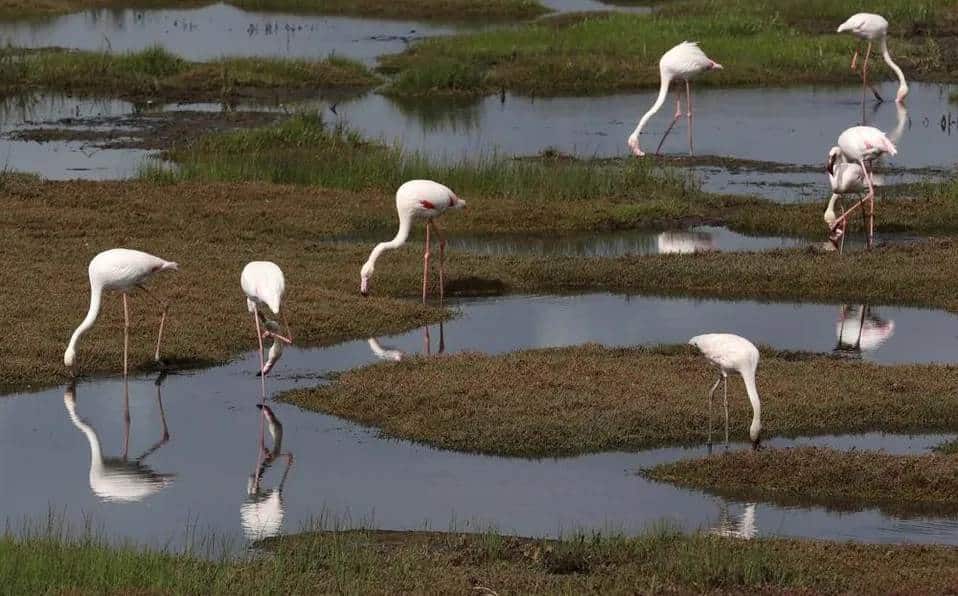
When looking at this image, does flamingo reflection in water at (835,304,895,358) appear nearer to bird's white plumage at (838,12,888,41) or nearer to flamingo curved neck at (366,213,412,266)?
flamingo curved neck at (366,213,412,266)

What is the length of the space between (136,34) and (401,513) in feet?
125

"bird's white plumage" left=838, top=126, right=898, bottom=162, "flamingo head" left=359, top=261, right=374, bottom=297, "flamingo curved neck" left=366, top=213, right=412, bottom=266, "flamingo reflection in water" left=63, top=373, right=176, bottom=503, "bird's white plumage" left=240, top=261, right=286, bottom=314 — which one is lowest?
"flamingo reflection in water" left=63, top=373, right=176, bottom=503

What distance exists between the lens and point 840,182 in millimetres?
23031

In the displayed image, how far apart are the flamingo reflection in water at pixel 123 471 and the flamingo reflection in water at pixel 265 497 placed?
0.73m

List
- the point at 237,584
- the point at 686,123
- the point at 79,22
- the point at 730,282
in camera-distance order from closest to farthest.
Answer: the point at 237,584 < the point at 730,282 < the point at 686,123 < the point at 79,22

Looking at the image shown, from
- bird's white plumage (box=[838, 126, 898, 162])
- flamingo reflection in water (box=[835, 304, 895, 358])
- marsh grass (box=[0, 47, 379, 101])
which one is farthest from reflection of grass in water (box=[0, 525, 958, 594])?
marsh grass (box=[0, 47, 379, 101])

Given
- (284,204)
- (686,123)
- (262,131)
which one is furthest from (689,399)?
(686,123)

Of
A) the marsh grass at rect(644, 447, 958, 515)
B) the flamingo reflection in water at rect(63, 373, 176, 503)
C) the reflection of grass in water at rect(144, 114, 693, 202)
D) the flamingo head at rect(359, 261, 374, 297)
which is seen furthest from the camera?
the reflection of grass in water at rect(144, 114, 693, 202)

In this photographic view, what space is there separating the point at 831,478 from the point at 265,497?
433cm

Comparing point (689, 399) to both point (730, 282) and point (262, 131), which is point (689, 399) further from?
point (262, 131)

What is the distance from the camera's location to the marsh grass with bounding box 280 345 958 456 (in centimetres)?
1419

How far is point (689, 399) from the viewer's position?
1491 centimetres

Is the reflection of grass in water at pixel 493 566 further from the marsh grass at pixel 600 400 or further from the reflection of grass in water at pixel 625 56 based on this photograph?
the reflection of grass in water at pixel 625 56

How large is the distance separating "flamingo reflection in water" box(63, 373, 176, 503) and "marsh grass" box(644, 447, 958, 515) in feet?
13.0
